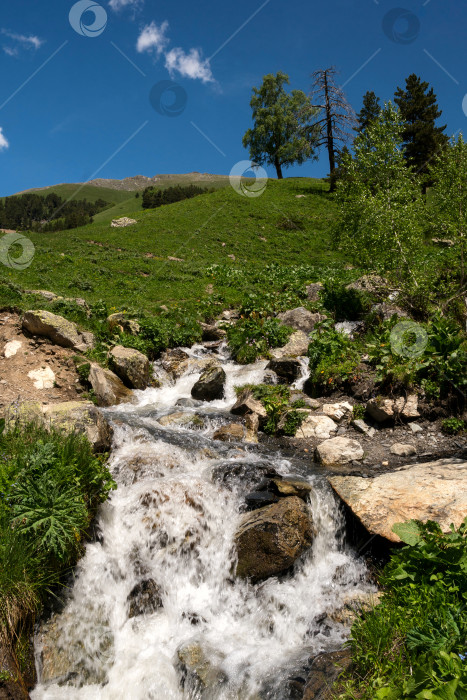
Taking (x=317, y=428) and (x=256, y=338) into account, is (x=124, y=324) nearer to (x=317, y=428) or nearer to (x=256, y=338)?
(x=256, y=338)

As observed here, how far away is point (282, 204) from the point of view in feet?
151

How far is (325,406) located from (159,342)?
7.93 metres

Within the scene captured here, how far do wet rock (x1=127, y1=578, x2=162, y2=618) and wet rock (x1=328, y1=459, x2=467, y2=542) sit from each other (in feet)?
11.5

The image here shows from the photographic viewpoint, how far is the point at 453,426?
9.89 meters

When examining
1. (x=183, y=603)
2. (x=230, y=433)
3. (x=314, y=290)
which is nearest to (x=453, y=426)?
(x=230, y=433)

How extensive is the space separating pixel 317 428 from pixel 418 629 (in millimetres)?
7583

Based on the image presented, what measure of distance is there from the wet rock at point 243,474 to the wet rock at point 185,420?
2.99 m

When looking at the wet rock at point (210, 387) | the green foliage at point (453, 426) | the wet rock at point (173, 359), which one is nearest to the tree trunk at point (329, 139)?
the wet rock at point (173, 359)

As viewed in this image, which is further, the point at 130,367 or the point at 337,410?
the point at 130,367

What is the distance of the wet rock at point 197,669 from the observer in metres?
4.89

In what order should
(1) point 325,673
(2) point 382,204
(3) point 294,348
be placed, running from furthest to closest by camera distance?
(3) point 294,348 → (2) point 382,204 → (1) point 325,673

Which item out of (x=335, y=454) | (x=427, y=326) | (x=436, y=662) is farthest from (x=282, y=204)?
(x=436, y=662)

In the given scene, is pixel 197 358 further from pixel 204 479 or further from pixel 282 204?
pixel 282 204

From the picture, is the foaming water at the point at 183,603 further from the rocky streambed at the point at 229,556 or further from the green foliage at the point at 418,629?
the green foliage at the point at 418,629
